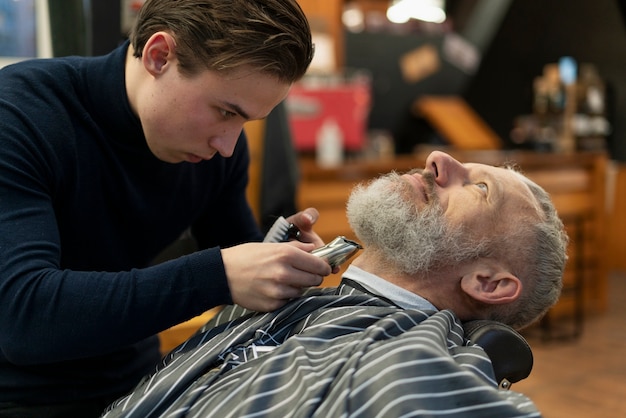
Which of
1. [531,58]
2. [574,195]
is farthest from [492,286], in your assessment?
[531,58]

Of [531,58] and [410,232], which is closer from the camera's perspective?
[410,232]

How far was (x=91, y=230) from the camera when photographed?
140 centimetres

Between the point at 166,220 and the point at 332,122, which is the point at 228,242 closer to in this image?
the point at 166,220

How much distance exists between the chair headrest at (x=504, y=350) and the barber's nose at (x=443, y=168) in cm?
39

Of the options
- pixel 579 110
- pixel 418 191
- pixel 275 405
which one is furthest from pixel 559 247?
pixel 579 110

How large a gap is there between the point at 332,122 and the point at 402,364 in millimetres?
4049

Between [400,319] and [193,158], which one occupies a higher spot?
[193,158]

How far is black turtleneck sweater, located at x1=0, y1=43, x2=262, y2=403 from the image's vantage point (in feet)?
3.71

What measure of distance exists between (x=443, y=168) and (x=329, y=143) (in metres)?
3.39

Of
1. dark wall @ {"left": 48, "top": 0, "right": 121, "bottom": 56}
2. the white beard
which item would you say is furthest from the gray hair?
dark wall @ {"left": 48, "top": 0, "right": 121, "bottom": 56}

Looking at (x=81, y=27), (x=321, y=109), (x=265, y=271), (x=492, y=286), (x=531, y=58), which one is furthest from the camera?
(x=531, y=58)

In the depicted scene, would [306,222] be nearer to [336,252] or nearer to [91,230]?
[336,252]

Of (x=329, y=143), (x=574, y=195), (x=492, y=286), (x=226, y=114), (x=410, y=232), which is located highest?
(x=226, y=114)

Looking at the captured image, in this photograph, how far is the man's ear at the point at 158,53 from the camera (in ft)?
4.07
